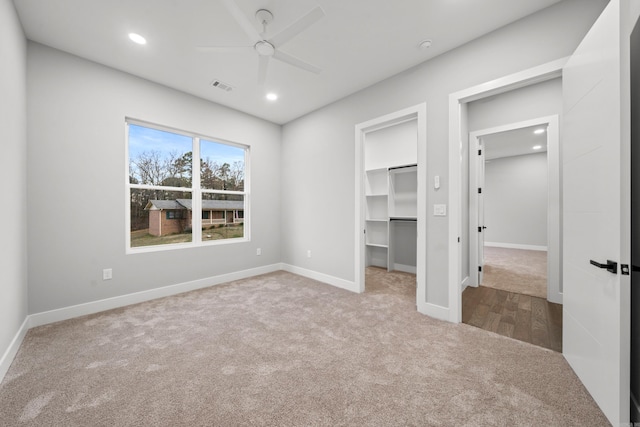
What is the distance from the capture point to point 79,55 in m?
2.72

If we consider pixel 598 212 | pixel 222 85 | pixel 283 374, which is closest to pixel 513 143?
pixel 598 212

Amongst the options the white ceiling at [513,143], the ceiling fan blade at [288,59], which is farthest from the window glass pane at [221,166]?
the white ceiling at [513,143]

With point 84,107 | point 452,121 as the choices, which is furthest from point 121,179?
point 452,121

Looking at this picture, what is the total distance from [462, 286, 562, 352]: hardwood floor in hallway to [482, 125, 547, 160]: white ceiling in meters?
3.12

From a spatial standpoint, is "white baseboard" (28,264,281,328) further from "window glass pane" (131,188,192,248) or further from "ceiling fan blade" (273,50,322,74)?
"ceiling fan blade" (273,50,322,74)

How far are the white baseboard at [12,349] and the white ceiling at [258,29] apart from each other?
281cm

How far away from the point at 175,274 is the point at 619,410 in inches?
167

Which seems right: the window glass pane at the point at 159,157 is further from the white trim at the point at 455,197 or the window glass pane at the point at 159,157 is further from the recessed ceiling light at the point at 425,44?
the white trim at the point at 455,197

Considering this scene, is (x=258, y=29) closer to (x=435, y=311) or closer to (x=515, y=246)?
(x=435, y=311)

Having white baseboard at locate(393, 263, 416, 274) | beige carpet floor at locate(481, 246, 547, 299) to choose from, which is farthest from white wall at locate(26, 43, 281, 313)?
beige carpet floor at locate(481, 246, 547, 299)

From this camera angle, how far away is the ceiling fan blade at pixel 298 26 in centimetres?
175

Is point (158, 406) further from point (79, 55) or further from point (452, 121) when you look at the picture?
point (79, 55)

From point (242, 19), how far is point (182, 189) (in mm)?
2577

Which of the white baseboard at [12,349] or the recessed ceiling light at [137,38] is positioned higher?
the recessed ceiling light at [137,38]
